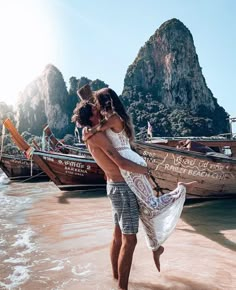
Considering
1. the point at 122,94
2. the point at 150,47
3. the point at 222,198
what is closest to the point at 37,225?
the point at 222,198

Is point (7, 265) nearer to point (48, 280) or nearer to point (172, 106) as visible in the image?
point (48, 280)

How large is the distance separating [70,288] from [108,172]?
1116mm

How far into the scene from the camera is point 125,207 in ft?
8.25

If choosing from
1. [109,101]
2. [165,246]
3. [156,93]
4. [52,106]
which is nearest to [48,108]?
[52,106]

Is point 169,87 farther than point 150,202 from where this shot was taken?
Yes

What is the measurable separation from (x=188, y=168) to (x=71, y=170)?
5.86 meters

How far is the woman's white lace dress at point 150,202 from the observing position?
2.50 m

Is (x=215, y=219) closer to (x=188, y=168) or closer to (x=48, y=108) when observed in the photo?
(x=188, y=168)

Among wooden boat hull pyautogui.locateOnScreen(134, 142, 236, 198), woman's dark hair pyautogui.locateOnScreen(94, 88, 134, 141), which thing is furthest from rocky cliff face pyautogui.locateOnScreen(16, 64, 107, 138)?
woman's dark hair pyautogui.locateOnScreen(94, 88, 134, 141)

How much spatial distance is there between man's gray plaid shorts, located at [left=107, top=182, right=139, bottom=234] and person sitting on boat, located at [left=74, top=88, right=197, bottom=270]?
0.18 feet

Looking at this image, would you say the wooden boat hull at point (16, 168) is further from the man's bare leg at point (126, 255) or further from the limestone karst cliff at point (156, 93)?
the limestone karst cliff at point (156, 93)

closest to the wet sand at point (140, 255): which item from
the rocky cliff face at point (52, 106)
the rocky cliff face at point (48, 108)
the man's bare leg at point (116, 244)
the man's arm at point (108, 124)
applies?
the man's bare leg at point (116, 244)

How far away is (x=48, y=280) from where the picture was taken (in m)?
3.07

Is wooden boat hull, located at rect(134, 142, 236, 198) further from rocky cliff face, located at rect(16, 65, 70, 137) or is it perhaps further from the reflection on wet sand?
rocky cliff face, located at rect(16, 65, 70, 137)
